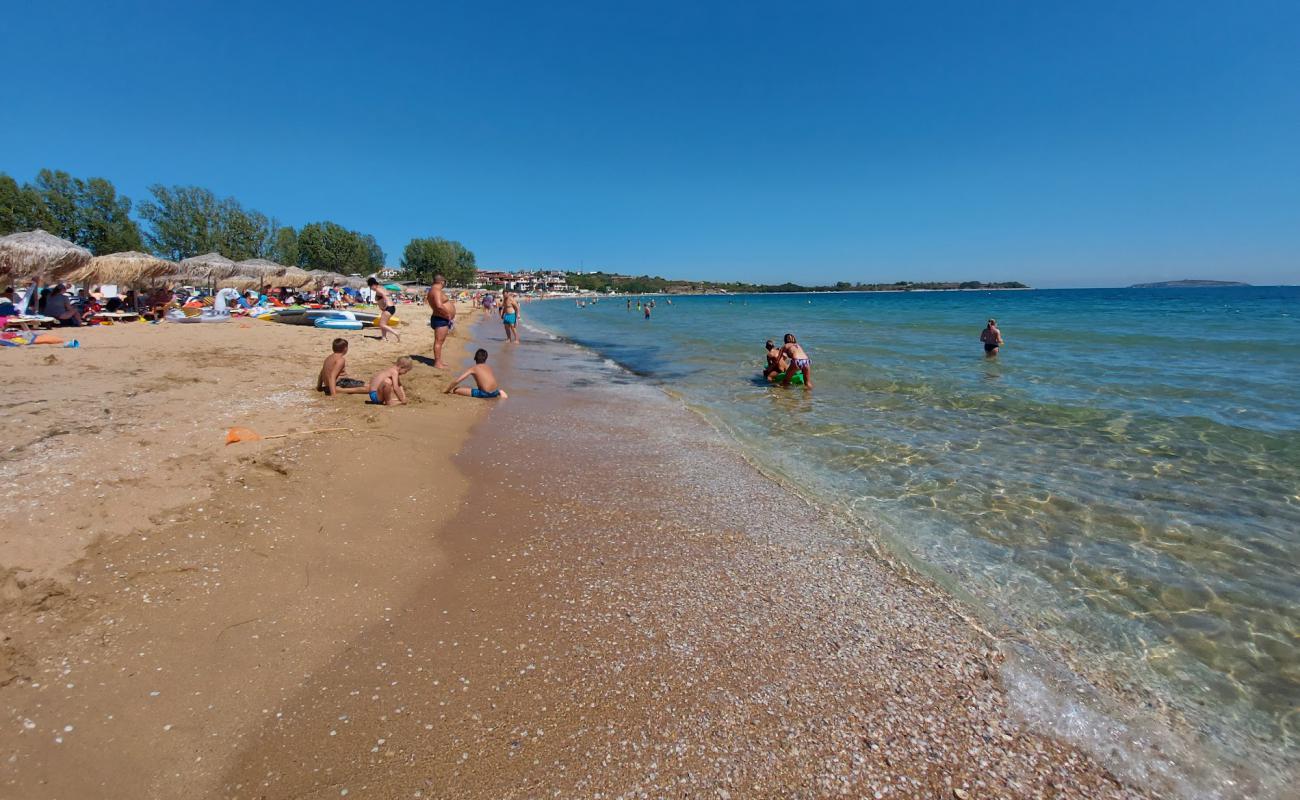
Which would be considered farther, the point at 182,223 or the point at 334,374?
the point at 182,223

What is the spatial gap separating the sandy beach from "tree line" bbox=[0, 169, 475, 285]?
150 feet

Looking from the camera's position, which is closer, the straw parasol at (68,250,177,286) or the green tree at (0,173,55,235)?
the straw parasol at (68,250,177,286)

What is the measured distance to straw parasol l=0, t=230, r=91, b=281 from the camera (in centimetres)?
1570

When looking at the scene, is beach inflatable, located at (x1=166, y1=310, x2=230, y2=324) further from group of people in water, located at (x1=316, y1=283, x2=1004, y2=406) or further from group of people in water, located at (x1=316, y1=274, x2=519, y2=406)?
group of people in water, located at (x1=316, y1=274, x2=519, y2=406)

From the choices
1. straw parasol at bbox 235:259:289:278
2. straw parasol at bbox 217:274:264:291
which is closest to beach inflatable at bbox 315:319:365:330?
straw parasol at bbox 235:259:289:278

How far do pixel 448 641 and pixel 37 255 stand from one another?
2333cm

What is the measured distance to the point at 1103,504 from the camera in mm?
5453

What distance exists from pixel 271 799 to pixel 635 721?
1.54 metres

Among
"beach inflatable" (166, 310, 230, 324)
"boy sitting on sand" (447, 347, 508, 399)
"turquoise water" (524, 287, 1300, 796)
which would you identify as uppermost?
"beach inflatable" (166, 310, 230, 324)

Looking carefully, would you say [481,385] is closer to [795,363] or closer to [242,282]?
[795,363]

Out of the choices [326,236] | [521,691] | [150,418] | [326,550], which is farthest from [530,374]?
[326,236]

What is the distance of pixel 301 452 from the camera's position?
5.39 m

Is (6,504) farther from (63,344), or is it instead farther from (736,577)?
(63,344)

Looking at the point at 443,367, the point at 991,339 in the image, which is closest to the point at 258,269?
the point at 443,367
